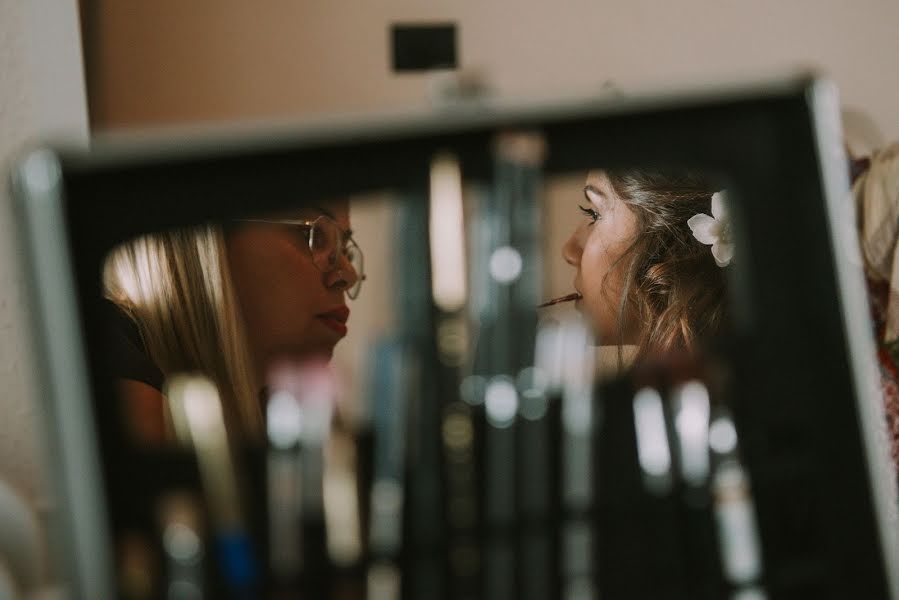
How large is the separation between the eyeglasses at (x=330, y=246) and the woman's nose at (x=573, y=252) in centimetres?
23

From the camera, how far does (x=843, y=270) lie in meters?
0.30

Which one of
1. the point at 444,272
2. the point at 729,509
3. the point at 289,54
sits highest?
the point at 289,54

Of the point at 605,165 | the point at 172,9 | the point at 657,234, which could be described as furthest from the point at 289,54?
the point at 605,165

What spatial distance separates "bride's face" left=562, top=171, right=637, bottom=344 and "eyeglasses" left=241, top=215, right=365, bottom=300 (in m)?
0.22

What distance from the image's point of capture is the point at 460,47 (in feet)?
3.29

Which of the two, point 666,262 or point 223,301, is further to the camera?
point 666,262

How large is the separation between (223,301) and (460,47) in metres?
0.58

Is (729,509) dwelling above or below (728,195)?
below

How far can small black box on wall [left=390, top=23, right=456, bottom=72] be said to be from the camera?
3.20 ft

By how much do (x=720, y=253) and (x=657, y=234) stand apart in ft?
0.45

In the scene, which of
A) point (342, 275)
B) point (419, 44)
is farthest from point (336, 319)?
point (419, 44)

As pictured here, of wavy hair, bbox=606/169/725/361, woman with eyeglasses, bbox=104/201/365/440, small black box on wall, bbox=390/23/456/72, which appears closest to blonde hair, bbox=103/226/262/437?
woman with eyeglasses, bbox=104/201/365/440

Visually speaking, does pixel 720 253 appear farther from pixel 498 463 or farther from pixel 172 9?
pixel 172 9

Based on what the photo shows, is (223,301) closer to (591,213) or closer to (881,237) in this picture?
(591,213)
